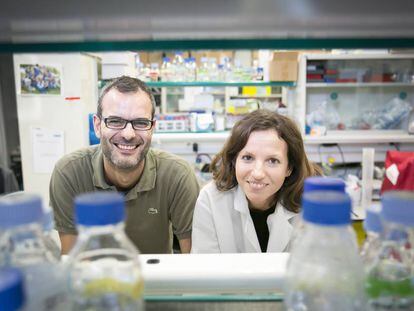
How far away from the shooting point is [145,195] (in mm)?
1623

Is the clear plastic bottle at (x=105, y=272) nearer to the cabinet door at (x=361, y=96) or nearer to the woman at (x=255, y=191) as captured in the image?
the woman at (x=255, y=191)

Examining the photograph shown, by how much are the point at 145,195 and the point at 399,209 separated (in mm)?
1306

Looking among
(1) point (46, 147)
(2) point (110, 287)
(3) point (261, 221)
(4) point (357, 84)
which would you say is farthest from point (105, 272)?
(4) point (357, 84)

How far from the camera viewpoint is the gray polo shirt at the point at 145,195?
5.22 ft

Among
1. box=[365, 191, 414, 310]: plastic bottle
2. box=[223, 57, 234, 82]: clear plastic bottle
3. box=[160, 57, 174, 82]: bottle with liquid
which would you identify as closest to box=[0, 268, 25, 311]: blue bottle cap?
box=[365, 191, 414, 310]: plastic bottle

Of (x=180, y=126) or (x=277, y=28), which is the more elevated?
(x=277, y=28)

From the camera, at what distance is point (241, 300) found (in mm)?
617

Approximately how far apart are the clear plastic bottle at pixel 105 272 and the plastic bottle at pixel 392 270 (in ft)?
1.10

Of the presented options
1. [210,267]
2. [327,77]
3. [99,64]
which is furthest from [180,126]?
[210,267]

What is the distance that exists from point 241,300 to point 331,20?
48cm

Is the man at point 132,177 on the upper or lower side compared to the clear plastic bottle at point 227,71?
lower

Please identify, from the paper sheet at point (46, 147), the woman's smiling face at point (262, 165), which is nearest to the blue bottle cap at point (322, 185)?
the woman's smiling face at point (262, 165)

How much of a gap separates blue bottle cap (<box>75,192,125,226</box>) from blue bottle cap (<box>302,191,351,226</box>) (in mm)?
232

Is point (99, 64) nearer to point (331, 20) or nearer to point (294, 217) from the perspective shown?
point (294, 217)
